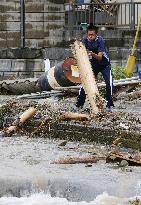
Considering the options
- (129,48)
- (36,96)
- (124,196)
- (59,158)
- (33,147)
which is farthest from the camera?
(129,48)

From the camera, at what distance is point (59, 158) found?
11570 millimetres

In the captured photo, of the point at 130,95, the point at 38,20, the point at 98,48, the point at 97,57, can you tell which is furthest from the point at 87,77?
the point at 38,20

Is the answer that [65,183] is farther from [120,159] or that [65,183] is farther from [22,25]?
[22,25]

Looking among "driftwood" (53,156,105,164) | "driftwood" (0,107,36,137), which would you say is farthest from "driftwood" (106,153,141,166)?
Answer: "driftwood" (0,107,36,137)

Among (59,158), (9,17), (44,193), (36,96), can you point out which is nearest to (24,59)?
(9,17)

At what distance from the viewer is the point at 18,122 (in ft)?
46.4

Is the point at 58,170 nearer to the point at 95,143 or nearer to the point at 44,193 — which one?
the point at 44,193

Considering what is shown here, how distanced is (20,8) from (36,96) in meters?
6.83

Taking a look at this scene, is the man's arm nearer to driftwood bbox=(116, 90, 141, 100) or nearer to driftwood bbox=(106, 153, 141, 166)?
driftwood bbox=(116, 90, 141, 100)

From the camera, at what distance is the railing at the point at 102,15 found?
24422 millimetres


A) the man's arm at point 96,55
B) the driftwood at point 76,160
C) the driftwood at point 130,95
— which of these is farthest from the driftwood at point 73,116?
the driftwood at point 130,95

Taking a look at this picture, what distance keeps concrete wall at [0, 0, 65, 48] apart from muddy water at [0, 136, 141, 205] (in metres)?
13.4

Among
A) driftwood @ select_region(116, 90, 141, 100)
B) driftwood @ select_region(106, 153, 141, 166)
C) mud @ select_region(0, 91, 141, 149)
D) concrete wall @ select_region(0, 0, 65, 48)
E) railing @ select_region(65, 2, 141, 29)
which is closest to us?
driftwood @ select_region(106, 153, 141, 166)

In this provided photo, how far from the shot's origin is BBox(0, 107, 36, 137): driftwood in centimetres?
1403
